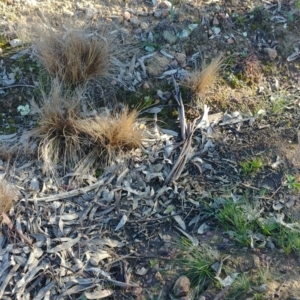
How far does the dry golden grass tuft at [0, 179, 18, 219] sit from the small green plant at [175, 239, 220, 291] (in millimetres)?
999

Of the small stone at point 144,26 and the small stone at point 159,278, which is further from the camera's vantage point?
the small stone at point 144,26

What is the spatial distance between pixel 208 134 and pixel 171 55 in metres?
0.70

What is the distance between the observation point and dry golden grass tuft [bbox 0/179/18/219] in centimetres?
292

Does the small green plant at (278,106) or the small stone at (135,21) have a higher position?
the small stone at (135,21)

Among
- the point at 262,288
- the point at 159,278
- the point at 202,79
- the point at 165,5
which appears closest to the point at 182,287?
the point at 159,278

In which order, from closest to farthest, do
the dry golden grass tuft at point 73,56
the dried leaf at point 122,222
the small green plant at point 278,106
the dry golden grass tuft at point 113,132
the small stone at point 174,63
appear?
the dried leaf at point 122,222 < the dry golden grass tuft at point 113,132 < the dry golden grass tuft at point 73,56 < the small green plant at point 278,106 < the small stone at point 174,63

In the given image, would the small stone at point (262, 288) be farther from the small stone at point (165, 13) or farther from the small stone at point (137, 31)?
the small stone at point (165, 13)

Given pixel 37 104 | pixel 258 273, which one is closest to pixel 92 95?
pixel 37 104

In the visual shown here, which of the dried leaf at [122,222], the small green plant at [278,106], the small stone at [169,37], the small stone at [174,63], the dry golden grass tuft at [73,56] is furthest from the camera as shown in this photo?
the small stone at [169,37]

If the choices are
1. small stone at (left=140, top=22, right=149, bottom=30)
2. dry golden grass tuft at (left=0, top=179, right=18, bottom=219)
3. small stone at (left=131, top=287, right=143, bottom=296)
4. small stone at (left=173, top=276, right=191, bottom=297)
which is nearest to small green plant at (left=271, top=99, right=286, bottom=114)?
small stone at (left=140, top=22, right=149, bottom=30)

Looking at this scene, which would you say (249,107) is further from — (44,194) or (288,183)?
(44,194)

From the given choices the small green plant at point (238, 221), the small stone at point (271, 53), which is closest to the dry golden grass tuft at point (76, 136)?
the small green plant at point (238, 221)

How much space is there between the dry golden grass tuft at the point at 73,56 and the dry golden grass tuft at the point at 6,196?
2.72ft

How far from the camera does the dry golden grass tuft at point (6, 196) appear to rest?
2918 millimetres
